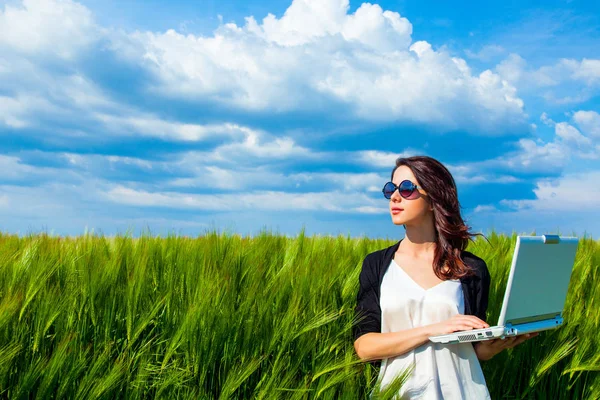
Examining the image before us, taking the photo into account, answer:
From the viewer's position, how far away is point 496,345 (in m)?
2.31

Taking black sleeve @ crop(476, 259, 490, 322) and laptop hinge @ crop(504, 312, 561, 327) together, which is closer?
laptop hinge @ crop(504, 312, 561, 327)

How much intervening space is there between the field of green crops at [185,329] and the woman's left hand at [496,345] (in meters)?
0.50

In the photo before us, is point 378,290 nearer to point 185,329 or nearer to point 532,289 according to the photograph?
point 532,289

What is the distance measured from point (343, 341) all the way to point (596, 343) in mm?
1888

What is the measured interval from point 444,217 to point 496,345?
1.95 ft

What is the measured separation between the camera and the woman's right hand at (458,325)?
2045 millimetres

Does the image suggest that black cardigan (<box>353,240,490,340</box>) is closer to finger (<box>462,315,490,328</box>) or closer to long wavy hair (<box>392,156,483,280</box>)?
long wavy hair (<box>392,156,483,280</box>)

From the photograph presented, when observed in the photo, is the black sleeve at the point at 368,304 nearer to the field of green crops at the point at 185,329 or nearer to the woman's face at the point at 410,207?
the field of green crops at the point at 185,329

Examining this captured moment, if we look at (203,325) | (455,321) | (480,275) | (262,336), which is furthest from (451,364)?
(203,325)

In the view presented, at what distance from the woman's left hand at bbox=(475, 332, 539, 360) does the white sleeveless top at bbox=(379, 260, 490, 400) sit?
0.07 m

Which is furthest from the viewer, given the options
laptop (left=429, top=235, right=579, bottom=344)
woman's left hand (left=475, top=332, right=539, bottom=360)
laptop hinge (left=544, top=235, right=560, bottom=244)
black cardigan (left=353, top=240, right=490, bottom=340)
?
black cardigan (left=353, top=240, right=490, bottom=340)

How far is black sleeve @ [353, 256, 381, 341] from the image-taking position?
92.7 inches

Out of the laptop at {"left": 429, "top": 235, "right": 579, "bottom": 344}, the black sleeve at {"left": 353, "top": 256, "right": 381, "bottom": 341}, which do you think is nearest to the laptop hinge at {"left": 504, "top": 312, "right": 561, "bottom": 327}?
the laptop at {"left": 429, "top": 235, "right": 579, "bottom": 344}

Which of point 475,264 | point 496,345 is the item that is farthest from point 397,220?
point 496,345
